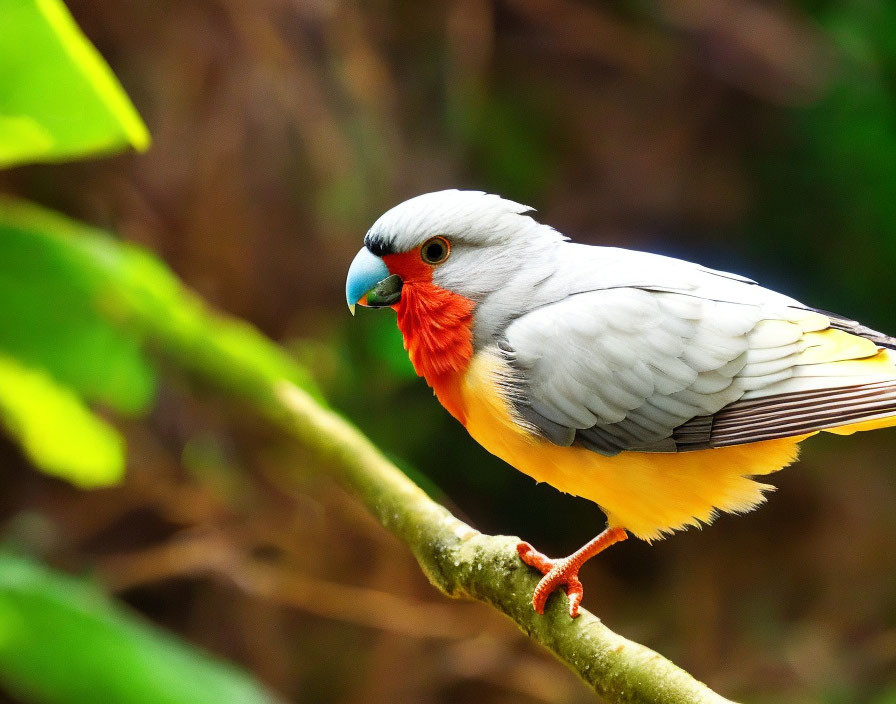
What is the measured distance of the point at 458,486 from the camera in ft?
14.6

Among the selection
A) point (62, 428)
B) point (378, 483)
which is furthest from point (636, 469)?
point (62, 428)

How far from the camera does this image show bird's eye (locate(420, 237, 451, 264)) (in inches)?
69.9

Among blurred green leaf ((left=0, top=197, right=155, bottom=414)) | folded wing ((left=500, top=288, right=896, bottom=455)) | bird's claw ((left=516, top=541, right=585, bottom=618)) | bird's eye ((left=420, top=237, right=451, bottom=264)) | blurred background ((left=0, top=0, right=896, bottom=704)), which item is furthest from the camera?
blurred background ((left=0, top=0, right=896, bottom=704))

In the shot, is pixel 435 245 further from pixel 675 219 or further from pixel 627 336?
pixel 675 219

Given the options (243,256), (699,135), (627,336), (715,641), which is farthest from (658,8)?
(627,336)

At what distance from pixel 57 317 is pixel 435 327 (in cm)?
138

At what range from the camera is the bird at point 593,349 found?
1.73 m

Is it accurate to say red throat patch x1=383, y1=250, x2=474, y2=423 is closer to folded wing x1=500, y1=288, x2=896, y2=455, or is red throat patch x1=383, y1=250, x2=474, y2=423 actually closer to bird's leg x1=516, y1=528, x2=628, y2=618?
folded wing x1=500, y1=288, x2=896, y2=455

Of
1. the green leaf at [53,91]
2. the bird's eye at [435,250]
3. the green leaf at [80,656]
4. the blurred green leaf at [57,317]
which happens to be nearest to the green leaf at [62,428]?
the blurred green leaf at [57,317]

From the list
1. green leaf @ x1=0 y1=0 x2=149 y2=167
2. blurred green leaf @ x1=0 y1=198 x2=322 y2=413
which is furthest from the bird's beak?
blurred green leaf @ x1=0 y1=198 x2=322 y2=413

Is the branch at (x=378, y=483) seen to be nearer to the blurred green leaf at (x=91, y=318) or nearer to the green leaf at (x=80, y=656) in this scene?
the blurred green leaf at (x=91, y=318)

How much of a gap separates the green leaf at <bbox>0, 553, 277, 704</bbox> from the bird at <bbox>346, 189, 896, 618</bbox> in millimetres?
1082

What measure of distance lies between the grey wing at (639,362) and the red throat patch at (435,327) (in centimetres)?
9

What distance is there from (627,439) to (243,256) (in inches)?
125
